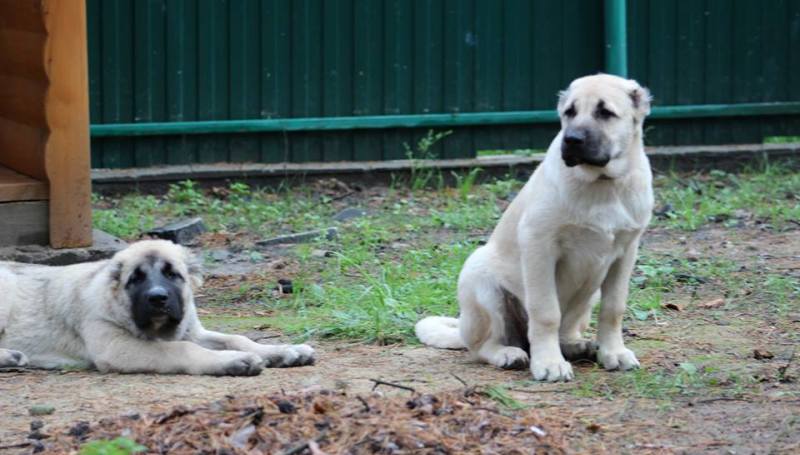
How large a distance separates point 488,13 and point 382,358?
6926 mm

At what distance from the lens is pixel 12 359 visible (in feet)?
22.9

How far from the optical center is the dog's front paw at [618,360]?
259 inches

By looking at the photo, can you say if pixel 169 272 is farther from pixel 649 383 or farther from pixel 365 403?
pixel 649 383

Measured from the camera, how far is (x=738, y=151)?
13.7 meters

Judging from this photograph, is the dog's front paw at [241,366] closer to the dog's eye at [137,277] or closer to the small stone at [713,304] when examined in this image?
the dog's eye at [137,277]

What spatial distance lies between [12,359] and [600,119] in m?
3.28

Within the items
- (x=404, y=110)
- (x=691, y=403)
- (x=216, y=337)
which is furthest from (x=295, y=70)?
(x=691, y=403)

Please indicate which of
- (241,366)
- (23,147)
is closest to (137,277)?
(241,366)

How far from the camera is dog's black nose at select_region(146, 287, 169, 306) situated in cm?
664

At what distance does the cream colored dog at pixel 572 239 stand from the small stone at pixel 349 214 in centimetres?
468

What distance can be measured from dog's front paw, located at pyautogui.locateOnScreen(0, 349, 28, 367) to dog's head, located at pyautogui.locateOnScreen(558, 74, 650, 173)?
3.03 metres

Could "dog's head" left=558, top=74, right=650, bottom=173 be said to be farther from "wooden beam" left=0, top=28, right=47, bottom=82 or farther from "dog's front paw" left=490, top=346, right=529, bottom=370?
"wooden beam" left=0, top=28, right=47, bottom=82

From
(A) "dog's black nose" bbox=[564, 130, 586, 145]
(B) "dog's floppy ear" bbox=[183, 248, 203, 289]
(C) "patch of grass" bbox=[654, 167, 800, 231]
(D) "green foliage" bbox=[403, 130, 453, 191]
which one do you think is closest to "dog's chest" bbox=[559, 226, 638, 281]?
(A) "dog's black nose" bbox=[564, 130, 586, 145]

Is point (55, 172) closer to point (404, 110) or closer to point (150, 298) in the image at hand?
point (150, 298)
